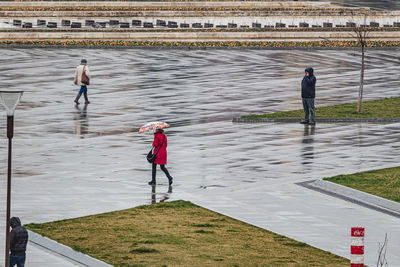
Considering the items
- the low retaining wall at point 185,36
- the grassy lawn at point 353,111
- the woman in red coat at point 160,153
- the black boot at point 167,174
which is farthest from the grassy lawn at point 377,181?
the low retaining wall at point 185,36

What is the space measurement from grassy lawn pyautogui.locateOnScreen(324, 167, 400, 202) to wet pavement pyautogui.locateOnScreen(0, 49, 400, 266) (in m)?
0.68

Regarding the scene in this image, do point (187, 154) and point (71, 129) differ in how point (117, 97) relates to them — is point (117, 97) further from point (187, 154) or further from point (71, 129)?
point (187, 154)

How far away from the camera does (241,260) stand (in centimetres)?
1540

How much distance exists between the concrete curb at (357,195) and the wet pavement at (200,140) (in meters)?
0.45

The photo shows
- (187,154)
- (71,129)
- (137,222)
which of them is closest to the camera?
(137,222)

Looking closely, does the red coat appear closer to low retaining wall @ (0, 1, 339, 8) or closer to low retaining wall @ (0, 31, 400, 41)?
low retaining wall @ (0, 31, 400, 41)

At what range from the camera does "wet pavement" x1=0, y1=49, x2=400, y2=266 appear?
19.1 metres

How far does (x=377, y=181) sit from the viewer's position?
2141cm

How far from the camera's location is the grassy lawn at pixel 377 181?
20391 mm

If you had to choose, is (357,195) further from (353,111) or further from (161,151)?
(353,111)

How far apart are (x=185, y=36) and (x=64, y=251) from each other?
34676 millimetres

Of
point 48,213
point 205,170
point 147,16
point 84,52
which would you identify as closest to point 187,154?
point 205,170

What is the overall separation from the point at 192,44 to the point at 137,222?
30.9 m

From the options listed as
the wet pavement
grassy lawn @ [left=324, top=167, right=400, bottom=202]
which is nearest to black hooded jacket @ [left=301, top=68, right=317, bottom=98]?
the wet pavement
